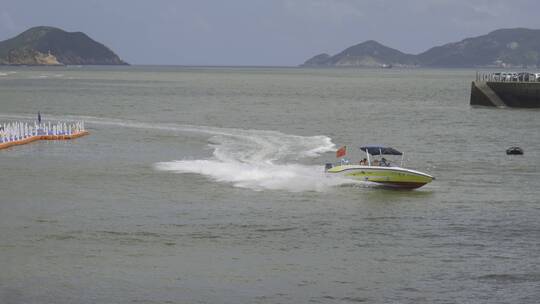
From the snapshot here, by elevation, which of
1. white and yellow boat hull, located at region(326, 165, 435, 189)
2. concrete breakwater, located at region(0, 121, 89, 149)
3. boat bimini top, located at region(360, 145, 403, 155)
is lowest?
concrete breakwater, located at region(0, 121, 89, 149)

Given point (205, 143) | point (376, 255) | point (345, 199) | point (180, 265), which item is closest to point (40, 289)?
point (180, 265)

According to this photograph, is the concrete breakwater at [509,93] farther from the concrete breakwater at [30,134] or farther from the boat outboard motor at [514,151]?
the concrete breakwater at [30,134]

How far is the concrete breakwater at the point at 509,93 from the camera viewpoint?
9956 centimetres

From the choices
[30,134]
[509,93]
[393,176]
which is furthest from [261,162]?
[509,93]

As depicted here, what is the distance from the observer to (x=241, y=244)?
28250 mm

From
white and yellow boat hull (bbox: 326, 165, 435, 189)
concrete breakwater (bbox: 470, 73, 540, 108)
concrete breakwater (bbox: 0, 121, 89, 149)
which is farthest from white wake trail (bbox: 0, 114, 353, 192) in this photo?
concrete breakwater (bbox: 470, 73, 540, 108)

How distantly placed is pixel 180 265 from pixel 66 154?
2781 centimetres

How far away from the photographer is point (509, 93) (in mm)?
100875

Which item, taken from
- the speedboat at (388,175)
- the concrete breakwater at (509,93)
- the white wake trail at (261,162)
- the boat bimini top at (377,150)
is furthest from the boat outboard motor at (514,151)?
the concrete breakwater at (509,93)

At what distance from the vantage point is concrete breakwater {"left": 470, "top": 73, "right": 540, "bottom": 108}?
99.6 metres

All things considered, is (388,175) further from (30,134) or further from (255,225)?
(30,134)

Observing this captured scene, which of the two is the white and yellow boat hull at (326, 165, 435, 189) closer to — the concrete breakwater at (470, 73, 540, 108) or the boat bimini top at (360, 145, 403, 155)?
the boat bimini top at (360, 145, 403, 155)

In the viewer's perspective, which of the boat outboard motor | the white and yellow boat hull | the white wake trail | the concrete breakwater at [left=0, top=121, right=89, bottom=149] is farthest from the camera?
the concrete breakwater at [left=0, top=121, right=89, bottom=149]

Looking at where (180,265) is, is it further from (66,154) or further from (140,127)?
(140,127)
